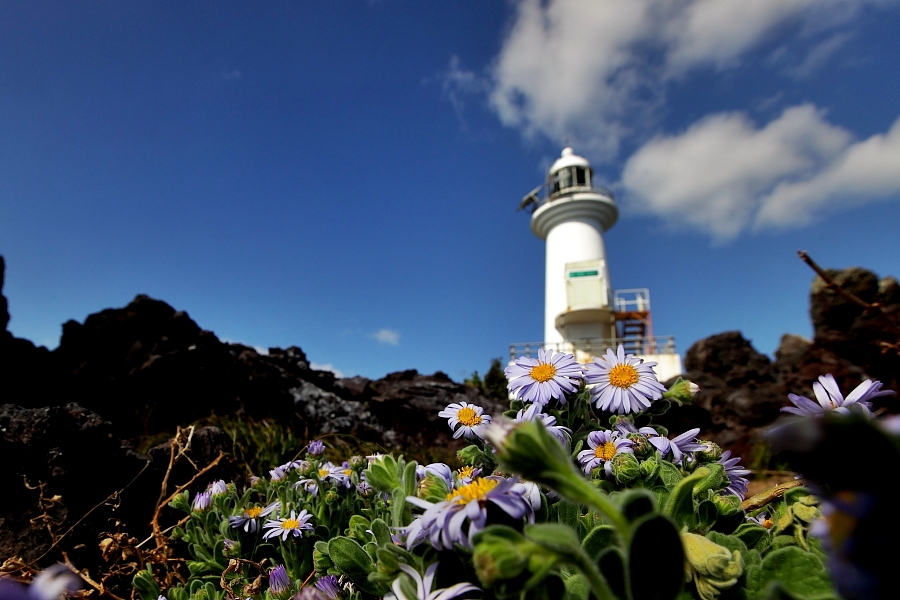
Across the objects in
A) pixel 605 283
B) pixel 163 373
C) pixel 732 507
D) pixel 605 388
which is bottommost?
pixel 732 507

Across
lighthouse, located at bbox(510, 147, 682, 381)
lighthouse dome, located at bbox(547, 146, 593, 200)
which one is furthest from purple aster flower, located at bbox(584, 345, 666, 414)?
lighthouse dome, located at bbox(547, 146, 593, 200)

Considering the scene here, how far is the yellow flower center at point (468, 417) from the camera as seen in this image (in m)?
1.44

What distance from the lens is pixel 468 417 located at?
1452 mm

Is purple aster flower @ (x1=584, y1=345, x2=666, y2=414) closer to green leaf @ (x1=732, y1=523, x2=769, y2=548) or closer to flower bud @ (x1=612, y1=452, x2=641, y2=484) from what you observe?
flower bud @ (x1=612, y1=452, x2=641, y2=484)

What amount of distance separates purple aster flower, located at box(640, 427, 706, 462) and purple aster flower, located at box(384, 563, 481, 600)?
2.25ft

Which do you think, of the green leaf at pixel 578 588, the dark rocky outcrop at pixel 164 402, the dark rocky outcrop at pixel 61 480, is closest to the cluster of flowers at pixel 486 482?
the green leaf at pixel 578 588

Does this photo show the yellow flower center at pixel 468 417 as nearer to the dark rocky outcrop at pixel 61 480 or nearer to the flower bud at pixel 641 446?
the flower bud at pixel 641 446

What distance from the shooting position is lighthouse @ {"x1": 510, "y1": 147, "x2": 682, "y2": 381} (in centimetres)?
1784

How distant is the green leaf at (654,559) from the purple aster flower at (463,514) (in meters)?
0.18

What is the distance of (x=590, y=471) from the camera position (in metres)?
1.24

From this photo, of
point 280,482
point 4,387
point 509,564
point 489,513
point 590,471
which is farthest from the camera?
point 4,387

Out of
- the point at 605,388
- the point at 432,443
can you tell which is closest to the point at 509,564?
the point at 605,388

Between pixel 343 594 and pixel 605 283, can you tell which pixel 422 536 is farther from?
pixel 605 283

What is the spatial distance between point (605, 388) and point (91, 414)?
2.52m
